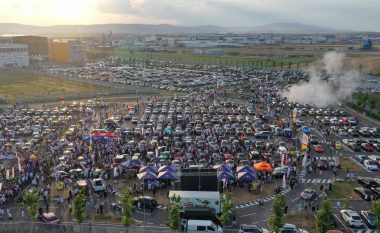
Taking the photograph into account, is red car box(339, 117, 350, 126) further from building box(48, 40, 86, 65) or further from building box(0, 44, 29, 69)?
building box(48, 40, 86, 65)

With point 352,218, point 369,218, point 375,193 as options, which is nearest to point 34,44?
point 375,193

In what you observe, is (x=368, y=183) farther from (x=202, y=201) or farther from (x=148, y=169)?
(x=148, y=169)

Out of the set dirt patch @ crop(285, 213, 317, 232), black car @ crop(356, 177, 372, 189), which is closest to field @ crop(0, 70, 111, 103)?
black car @ crop(356, 177, 372, 189)

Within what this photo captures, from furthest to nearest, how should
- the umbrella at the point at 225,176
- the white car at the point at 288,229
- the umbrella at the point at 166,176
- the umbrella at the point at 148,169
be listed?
the umbrella at the point at 148,169
the umbrella at the point at 166,176
the umbrella at the point at 225,176
the white car at the point at 288,229

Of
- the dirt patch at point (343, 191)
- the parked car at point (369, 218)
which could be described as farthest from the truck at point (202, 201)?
the dirt patch at point (343, 191)

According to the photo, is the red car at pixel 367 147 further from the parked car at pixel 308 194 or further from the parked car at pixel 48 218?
the parked car at pixel 48 218

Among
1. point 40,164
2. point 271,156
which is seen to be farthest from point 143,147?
point 271,156

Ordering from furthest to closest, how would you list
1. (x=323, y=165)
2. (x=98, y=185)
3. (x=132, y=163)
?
1. (x=323, y=165)
2. (x=132, y=163)
3. (x=98, y=185)

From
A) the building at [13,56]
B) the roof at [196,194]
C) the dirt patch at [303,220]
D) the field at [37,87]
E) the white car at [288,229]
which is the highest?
the building at [13,56]
